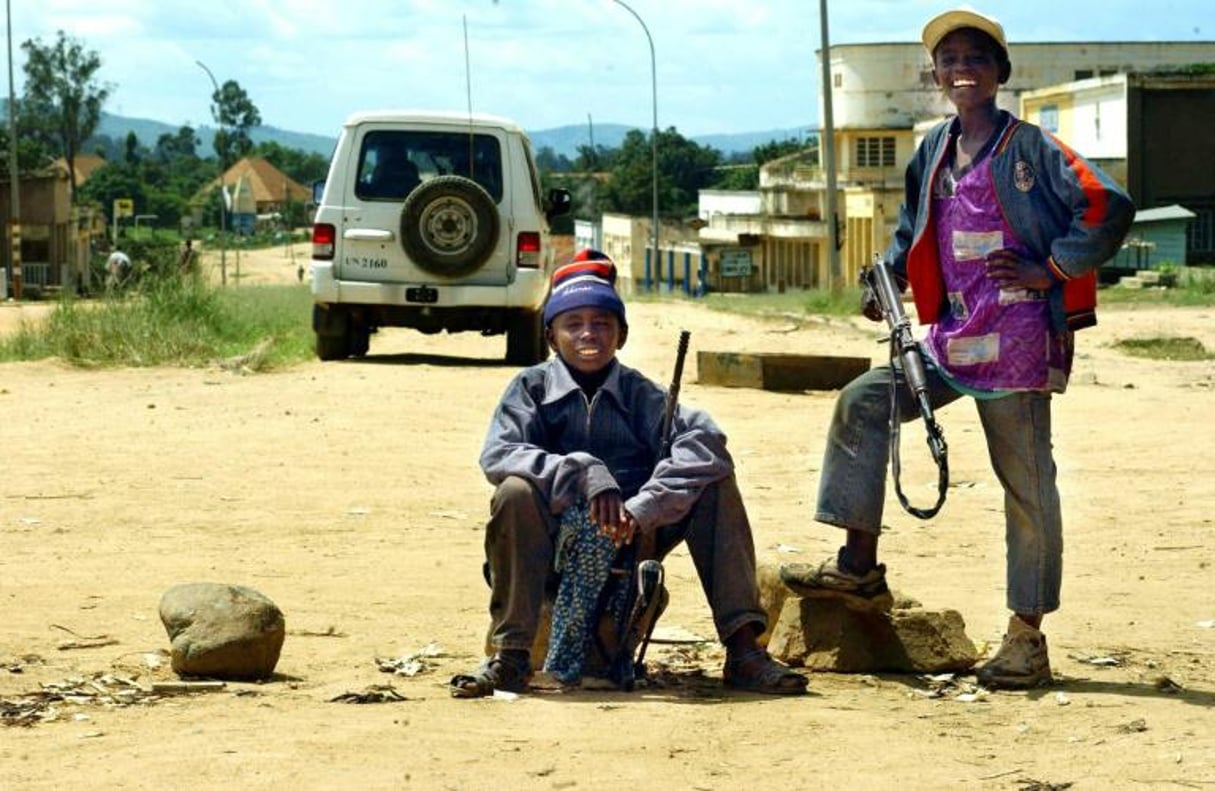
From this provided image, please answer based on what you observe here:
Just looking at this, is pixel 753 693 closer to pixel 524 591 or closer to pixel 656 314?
pixel 524 591

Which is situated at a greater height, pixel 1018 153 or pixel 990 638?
pixel 1018 153

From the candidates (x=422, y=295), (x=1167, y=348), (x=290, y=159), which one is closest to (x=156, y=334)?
(x=422, y=295)

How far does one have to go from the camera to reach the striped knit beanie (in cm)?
651

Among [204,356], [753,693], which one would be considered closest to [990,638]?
[753,693]

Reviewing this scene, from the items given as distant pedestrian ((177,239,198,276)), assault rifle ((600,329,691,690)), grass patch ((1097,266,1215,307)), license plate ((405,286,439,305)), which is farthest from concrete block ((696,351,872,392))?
grass patch ((1097,266,1215,307))

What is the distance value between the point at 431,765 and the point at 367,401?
9487 mm

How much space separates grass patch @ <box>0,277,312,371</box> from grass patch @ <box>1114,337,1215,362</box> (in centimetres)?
722

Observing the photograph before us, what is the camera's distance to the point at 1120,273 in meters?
50.0

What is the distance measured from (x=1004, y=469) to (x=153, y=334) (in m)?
12.4

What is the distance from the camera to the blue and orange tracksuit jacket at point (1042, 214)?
20.5ft

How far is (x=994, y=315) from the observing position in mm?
6422

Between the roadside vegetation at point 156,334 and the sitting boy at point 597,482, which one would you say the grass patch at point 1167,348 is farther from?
the sitting boy at point 597,482

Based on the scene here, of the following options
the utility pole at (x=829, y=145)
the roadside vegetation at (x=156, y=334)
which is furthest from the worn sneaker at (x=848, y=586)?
the utility pole at (x=829, y=145)

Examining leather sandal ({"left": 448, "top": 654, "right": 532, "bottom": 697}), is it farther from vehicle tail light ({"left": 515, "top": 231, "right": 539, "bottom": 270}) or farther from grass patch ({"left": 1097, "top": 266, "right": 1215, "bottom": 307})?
grass patch ({"left": 1097, "top": 266, "right": 1215, "bottom": 307})
